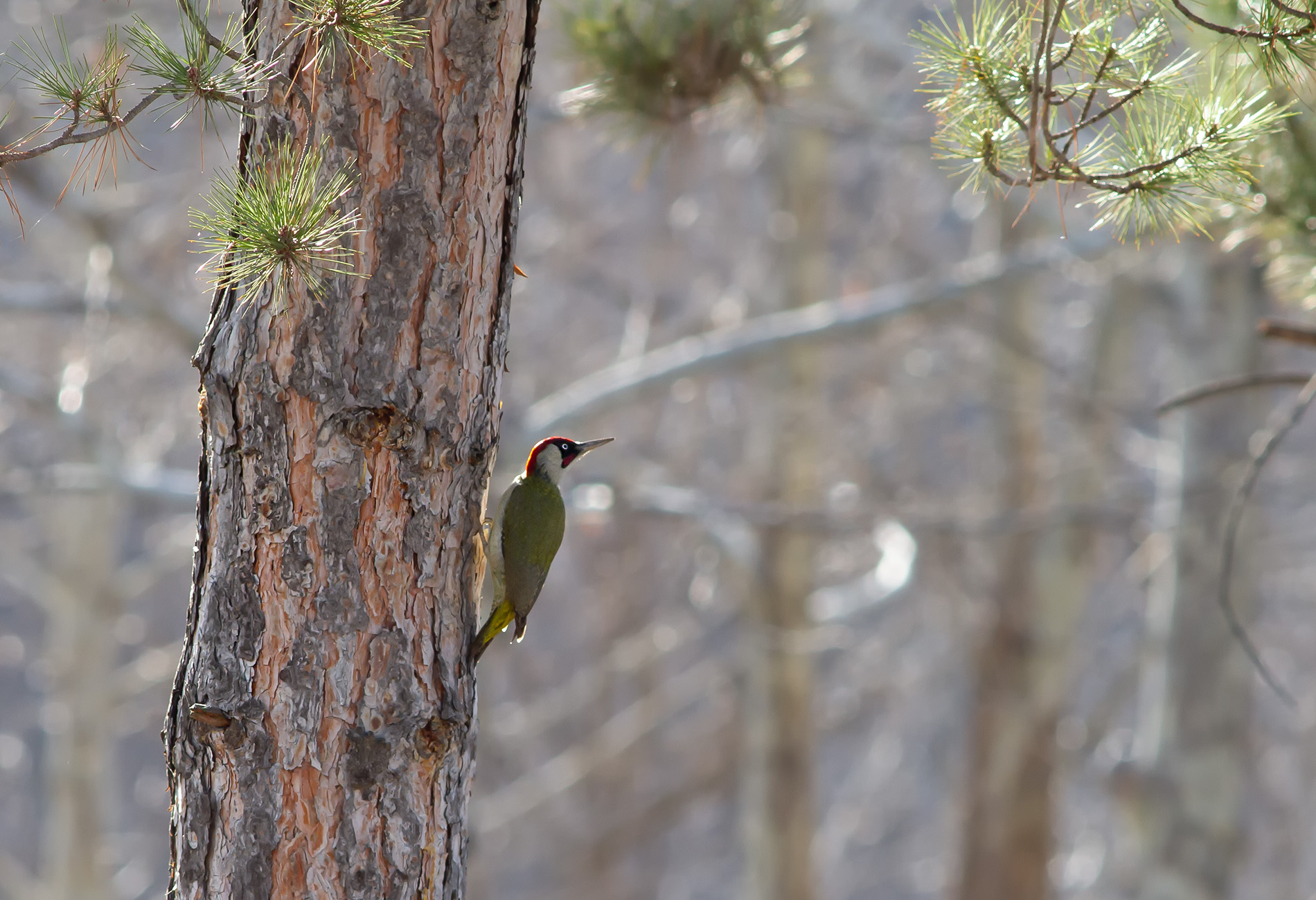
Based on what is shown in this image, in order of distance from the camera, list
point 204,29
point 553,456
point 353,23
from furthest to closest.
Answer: point 553,456, point 353,23, point 204,29

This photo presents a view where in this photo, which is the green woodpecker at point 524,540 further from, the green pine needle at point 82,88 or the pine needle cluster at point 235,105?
the green pine needle at point 82,88

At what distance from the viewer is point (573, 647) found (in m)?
17.4

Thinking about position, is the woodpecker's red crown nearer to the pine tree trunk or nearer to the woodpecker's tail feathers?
the woodpecker's tail feathers

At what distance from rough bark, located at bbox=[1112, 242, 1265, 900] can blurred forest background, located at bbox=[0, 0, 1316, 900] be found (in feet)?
0.07

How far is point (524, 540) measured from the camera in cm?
324

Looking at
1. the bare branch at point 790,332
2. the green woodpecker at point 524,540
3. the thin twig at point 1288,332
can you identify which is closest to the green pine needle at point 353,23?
the green woodpecker at point 524,540

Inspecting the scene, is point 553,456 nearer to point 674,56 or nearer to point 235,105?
point 674,56

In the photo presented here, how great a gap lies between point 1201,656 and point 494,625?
14.0 ft

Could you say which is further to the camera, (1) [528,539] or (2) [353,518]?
(1) [528,539]

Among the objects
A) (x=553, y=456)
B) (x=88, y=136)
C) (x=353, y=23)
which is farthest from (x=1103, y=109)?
(x=553, y=456)

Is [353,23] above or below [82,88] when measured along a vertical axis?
above

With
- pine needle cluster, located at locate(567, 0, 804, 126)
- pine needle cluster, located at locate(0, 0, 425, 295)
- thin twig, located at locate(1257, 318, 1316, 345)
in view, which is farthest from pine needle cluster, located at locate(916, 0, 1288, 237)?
pine needle cluster, located at locate(567, 0, 804, 126)

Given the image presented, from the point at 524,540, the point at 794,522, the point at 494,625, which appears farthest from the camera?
the point at 794,522

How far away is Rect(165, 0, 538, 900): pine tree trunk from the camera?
1956 mm
